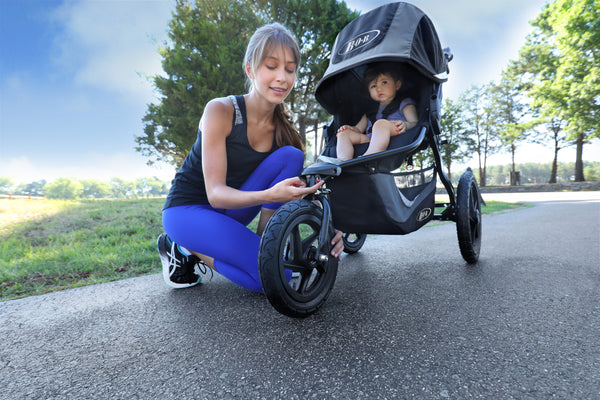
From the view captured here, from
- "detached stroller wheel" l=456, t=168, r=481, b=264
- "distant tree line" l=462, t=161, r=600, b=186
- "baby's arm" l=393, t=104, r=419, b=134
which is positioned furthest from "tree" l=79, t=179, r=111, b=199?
"distant tree line" l=462, t=161, r=600, b=186

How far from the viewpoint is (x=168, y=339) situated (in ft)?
4.18

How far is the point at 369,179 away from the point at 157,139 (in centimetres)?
1532

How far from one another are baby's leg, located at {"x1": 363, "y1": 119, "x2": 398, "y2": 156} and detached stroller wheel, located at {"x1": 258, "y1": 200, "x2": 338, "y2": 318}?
0.59 m

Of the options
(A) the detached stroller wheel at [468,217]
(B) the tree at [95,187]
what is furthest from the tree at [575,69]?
(B) the tree at [95,187]

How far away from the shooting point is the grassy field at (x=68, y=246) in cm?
241

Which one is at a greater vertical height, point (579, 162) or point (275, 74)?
point (579, 162)

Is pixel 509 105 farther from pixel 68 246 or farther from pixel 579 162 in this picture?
pixel 68 246

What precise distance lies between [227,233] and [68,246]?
3124 millimetres

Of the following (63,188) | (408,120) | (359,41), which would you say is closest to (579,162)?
(408,120)

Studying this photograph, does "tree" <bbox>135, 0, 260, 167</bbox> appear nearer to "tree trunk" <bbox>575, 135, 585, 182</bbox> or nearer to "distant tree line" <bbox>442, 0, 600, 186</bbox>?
"distant tree line" <bbox>442, 0, 600, 186</bbox>

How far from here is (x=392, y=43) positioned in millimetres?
1857

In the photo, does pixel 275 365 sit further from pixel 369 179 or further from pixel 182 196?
pixel 182 196

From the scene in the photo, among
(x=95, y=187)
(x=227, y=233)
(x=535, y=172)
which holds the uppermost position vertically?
(x=95, y=187)

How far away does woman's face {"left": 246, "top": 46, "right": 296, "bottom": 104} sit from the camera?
1603 mm
